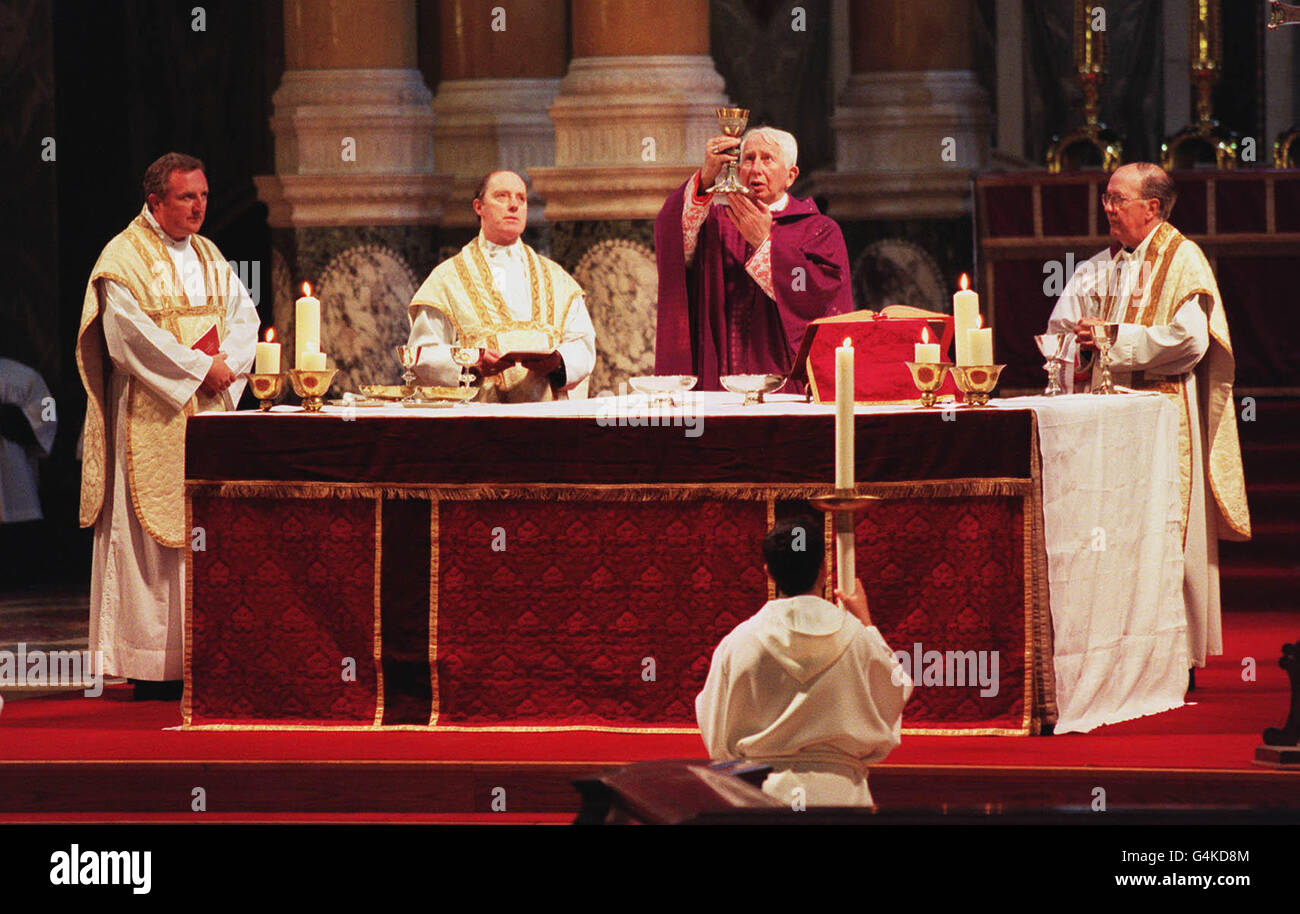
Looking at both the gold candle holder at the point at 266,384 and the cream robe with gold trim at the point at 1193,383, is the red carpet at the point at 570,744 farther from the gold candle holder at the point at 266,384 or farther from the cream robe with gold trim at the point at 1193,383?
the gold candle holder at the point at 266,384

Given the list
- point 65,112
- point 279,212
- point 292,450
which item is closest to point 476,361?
point 292,450

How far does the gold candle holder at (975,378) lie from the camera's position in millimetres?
6008

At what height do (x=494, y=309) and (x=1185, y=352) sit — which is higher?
(x=494, y=309)

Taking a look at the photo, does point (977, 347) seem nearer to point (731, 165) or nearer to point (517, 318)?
point (731, 165)

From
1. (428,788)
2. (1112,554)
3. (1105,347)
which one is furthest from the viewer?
(1105,347)

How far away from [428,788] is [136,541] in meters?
1.82

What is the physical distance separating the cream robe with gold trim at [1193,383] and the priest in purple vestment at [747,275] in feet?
2.81

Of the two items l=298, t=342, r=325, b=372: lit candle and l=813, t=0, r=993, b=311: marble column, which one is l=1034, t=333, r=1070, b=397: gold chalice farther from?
l=813, t=0, r=993, b=311: marble column

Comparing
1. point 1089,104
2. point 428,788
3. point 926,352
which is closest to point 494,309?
point 926,352

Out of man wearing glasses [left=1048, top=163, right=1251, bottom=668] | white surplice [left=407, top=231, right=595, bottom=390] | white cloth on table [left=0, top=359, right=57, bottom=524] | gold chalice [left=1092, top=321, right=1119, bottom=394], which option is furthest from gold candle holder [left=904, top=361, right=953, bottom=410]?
white cloth on table [left=0, top=359, right=57, bottom=524]

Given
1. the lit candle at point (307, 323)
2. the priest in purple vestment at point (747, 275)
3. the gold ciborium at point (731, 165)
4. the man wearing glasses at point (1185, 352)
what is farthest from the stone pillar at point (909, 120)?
the lit candle at point (307, 323)

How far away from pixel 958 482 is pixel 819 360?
62 centimetres

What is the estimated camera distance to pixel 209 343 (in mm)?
7109
